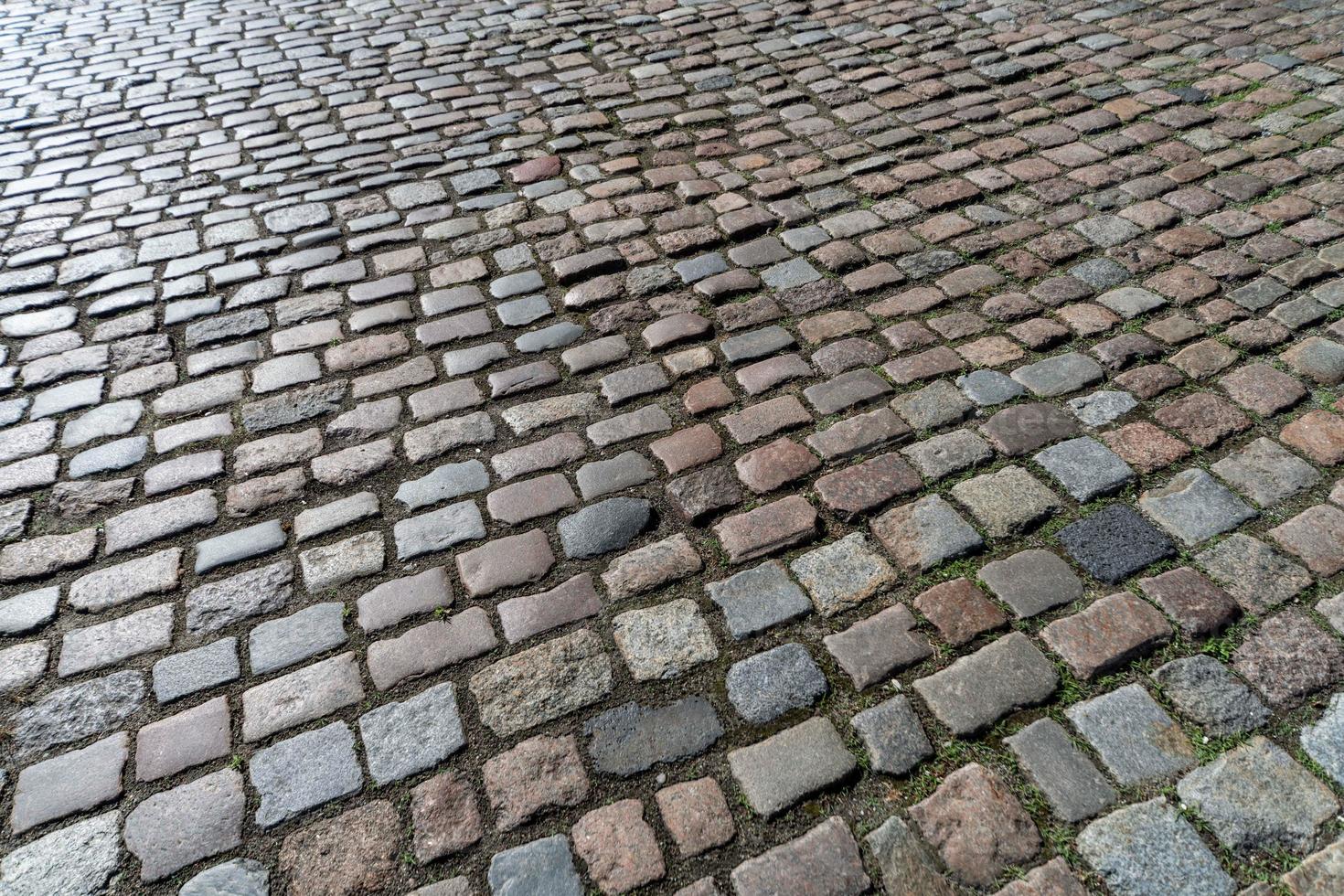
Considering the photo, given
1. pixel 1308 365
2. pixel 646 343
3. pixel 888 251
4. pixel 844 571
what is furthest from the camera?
pixel 888 251

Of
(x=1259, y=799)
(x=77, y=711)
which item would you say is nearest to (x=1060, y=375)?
(x=1259, y=799)

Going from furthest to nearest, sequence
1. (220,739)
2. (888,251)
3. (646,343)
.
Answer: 1. (888,251)
2. (646,343)
3. (220,739)

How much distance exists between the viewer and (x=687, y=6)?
608cm

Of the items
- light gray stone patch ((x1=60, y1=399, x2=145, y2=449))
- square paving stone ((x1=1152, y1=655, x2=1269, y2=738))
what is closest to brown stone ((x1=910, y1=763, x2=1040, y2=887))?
square paving stone ((x1=1152, y1=655, x2=1269, y2=738))

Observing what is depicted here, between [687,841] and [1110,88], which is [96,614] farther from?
[1110,88]

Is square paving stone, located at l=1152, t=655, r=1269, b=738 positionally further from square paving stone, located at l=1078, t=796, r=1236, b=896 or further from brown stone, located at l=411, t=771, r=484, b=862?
brown stone, located at l=411, t=771, r=484, b=862

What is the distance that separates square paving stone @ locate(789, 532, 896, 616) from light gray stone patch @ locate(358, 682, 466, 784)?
0.93 m

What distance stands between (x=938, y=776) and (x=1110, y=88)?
13.0 ft

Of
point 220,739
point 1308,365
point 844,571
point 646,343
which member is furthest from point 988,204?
point 220,739

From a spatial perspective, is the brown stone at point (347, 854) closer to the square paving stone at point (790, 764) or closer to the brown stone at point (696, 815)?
the brown stone at point (696, 815)

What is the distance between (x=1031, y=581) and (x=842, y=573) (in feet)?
1.55

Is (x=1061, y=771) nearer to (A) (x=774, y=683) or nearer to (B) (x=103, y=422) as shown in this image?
(A) (x=774, y=683)

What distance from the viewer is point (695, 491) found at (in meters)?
2.67

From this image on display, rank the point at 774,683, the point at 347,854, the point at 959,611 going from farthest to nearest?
the point at 959,611, the point at 774,683, the point at 347,854
